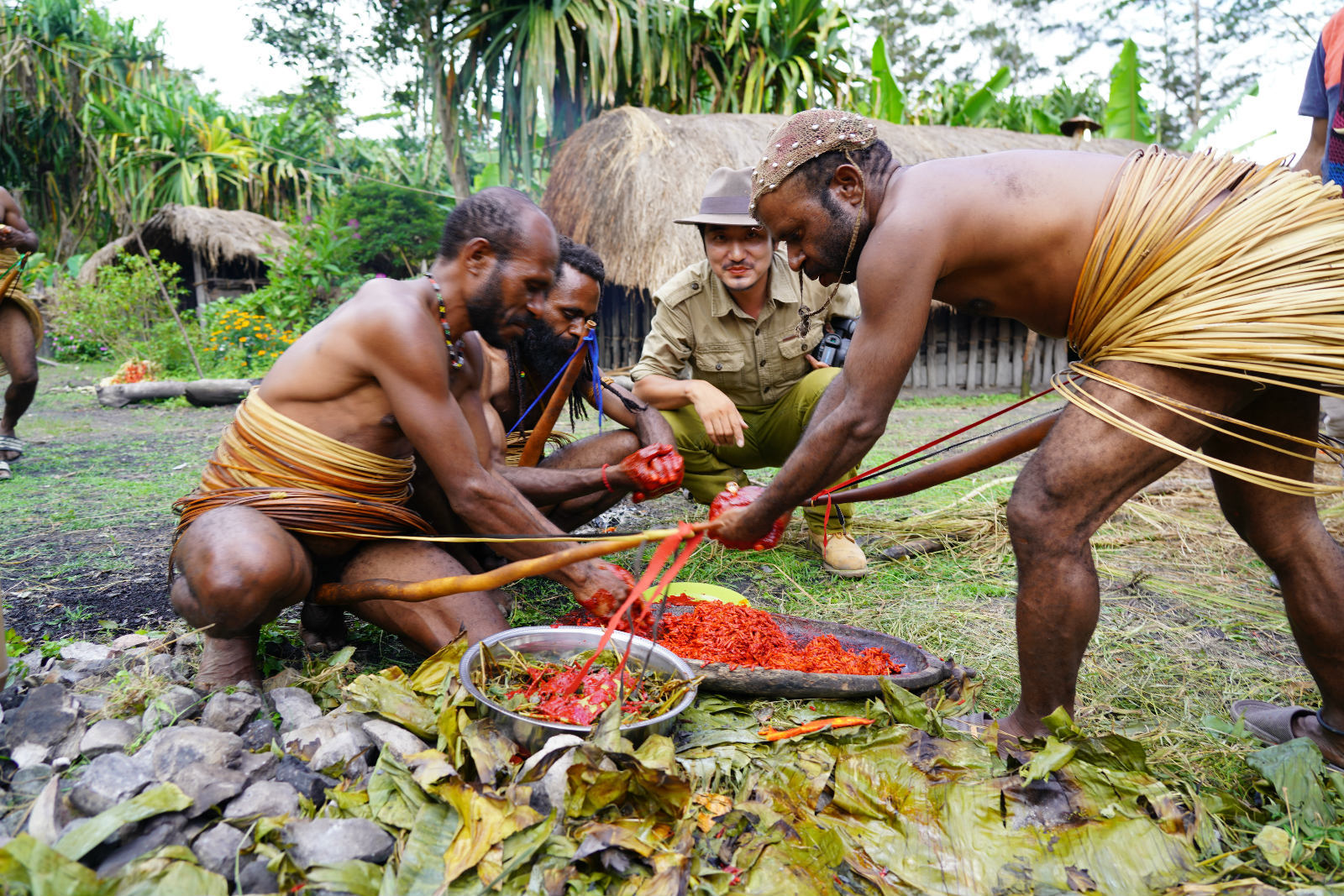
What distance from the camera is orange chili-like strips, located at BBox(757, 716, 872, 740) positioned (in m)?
2.09

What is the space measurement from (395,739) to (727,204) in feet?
9.62

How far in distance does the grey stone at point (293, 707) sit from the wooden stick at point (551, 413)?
164cm

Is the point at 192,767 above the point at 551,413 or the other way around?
the other way around

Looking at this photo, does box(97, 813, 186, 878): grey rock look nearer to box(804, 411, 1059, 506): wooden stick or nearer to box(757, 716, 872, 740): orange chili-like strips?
box(757, 716, 872, 740): orange chili-like strips

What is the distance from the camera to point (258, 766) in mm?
1843

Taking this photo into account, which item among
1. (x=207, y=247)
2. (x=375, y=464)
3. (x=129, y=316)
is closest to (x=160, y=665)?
(x=375, y=464)

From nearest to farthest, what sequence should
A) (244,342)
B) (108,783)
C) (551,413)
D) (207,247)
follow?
(108,783) → (551,413) → (244,342) → (207,247)

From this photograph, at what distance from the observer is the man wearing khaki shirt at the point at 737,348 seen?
4098 millimetres

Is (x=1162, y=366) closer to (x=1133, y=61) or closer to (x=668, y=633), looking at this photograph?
(x=668, y=633)

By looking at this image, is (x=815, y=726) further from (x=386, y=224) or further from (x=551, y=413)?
(x=386, y=224)

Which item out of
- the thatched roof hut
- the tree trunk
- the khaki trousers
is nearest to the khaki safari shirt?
the khaki trousers

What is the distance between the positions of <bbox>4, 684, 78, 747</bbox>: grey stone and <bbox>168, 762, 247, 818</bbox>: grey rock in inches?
17.3

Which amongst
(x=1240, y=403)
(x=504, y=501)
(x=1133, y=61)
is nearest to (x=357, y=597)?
(x=504, y=501)

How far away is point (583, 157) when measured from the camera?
10.3 meters
